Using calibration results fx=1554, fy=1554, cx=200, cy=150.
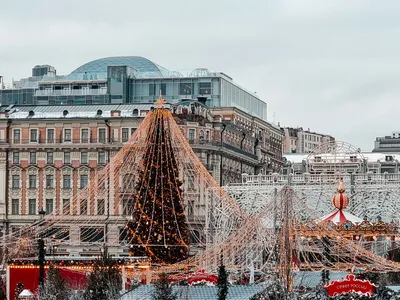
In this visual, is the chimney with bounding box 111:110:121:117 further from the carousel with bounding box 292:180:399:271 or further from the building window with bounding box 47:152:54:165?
the carousel with bounding box 292:180:399:271

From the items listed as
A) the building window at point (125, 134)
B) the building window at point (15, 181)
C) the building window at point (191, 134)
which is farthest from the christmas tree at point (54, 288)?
the building window at point (15, 181)

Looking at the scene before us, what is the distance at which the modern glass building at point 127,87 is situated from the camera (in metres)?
139

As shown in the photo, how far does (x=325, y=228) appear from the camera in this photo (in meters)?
54.8

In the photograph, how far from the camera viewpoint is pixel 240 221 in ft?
275

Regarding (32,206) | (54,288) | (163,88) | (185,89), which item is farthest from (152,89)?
(54,288)

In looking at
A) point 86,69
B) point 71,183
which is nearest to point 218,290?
point 71,183

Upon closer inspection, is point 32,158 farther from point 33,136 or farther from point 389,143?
point 389,143

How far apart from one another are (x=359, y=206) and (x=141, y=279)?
26.4 metres

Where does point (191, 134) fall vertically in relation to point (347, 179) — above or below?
above

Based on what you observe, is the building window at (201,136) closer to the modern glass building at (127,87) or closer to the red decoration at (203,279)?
the modern glass building at (127,87)

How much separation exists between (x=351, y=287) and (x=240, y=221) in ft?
137

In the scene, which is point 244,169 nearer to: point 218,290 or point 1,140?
point 1,140

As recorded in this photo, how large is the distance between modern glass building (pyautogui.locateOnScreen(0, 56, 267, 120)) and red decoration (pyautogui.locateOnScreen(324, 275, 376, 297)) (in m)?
94.1

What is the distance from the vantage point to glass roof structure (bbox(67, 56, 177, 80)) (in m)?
145
